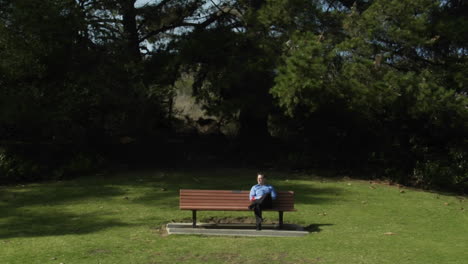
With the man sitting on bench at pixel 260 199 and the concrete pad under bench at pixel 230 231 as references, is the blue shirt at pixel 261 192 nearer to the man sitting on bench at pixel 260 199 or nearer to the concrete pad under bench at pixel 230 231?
the man sitting on bench at pixel 260 199

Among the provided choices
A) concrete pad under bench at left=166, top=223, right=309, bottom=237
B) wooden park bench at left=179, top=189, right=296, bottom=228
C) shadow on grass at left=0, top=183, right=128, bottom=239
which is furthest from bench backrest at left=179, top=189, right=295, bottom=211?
shadow on grass at left=0, top=183, right=128, bottom=239

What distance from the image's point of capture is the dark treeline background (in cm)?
1588

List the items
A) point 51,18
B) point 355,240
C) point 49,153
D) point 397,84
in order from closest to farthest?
1. point 355,240
2. point 397,84
3. point 51,18
4. point 49,153

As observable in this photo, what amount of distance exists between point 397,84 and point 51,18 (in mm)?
11286

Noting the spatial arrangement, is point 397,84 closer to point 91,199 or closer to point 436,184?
point 436,184

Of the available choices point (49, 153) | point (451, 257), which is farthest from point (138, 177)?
point (451, 257)

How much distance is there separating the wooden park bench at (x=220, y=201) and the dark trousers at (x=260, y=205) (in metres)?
0.16

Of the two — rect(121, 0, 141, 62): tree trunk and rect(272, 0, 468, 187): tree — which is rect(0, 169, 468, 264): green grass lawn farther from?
rect(121, 0, 141, 62): tree trunk

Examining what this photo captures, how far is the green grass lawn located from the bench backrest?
2.42 feet

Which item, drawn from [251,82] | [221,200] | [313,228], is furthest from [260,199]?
[251,82]

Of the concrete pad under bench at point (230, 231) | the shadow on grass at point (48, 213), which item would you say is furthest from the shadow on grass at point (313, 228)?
the shadow on grass at point (48, 213)

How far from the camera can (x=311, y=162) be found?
2055 cm

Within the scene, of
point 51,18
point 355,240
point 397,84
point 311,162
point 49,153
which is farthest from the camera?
point 311,162

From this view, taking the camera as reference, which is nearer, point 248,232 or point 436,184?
point 248,232
